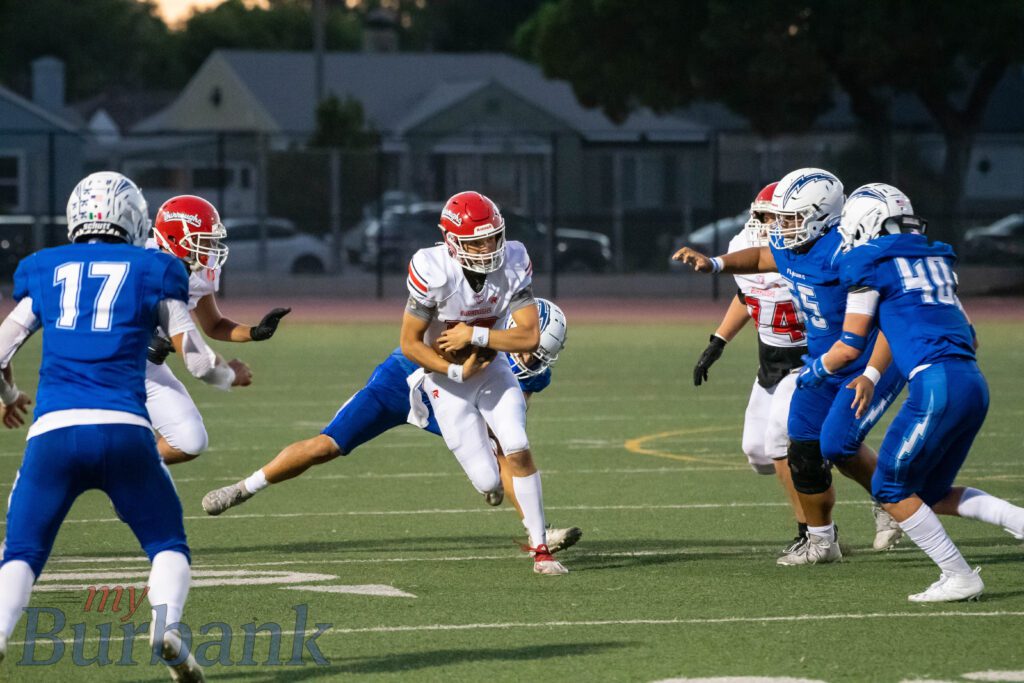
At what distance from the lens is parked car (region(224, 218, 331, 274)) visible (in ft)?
107

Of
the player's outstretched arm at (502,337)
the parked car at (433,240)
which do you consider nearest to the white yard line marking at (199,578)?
the player's outstretched arm at (502,337)

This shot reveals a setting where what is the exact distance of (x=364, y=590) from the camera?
23.3 feet

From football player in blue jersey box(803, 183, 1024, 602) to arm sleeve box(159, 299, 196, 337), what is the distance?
273 centimetres

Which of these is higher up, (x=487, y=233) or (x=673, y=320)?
(x=487, y=233)

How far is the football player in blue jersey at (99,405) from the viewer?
521 cm

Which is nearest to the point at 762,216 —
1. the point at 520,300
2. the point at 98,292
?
the point at 520,300

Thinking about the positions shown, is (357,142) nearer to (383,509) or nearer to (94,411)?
(383,509)

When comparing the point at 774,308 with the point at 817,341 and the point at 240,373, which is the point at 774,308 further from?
the point at 240,373

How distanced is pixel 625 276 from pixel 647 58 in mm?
4346

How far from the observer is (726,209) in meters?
33.4

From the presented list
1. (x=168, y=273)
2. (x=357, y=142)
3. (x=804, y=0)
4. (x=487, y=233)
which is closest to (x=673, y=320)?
(x=804, y=0)

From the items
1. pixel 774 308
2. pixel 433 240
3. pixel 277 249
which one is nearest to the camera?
pixel 774 308

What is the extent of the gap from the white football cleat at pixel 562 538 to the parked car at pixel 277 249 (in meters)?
25.0

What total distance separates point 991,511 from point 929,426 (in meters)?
0.59
